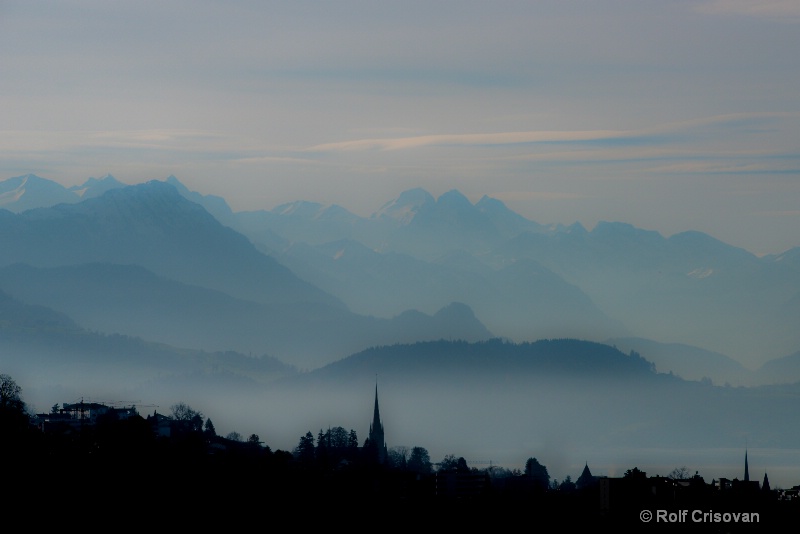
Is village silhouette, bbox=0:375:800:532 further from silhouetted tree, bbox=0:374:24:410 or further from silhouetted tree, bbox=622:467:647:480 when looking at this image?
silhouetted tree, bbox=622:467:647:480

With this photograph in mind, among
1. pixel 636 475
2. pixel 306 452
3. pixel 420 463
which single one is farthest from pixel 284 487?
pixel 420 463

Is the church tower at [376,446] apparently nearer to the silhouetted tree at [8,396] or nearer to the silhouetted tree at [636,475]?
the silhouetted tree at [8,396]

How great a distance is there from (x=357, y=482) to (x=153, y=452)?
1116 cm

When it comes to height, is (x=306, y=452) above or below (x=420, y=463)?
below

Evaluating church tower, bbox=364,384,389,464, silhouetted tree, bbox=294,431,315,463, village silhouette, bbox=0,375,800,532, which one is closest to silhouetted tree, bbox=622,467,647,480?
village silhouette, bbox=0,375,800,532

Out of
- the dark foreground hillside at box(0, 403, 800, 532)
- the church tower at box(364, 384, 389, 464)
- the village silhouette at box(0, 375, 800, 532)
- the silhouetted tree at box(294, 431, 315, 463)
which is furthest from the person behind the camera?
the church tower at box(364, 384, 389, 464)

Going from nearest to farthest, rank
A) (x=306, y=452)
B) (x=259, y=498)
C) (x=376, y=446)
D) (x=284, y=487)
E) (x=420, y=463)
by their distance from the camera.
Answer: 1. (x=259, y=498)
2. (x=284, y=487)
3. (x=306, y=452)
4. (x=376, y=446)
5. (x=420, y=463)

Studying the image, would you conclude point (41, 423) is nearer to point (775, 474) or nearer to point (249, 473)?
point (249, 473)

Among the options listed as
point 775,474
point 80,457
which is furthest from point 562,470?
point 80,457

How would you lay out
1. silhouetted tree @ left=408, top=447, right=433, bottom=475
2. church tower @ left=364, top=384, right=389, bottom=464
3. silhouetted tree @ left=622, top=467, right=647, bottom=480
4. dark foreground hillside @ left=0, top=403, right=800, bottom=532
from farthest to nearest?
1. silhouetted tree @ left=408, top=447, right=433, bottom=475
2. church tower @ left=364, top=384, right=389, bottom=464
3. silhouetted tree @ left=622, top=467, right=647, bottom=480
4. dark foreground hillside @ left=0, top=403, right=800, bottom=532

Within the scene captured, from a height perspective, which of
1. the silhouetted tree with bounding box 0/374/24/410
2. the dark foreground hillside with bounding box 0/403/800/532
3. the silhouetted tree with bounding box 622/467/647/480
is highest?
the silhouetted tree with bounding box 0/374/24/410

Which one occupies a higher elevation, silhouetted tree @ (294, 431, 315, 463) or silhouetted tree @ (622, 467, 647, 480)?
silhouetted tree @ (294, 431, 315, 463)

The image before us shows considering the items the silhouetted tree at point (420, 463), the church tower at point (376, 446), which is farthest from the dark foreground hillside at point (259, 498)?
the silhouetted tree at point (420, 463)

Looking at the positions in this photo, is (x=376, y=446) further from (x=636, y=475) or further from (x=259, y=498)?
(x=259, y=498)
